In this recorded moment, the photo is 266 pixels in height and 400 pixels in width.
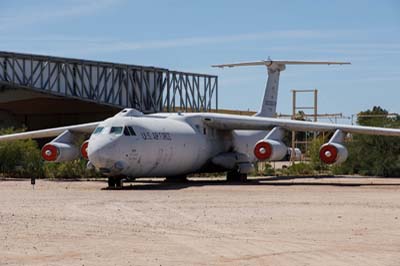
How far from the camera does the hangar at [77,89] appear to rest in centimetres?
5556

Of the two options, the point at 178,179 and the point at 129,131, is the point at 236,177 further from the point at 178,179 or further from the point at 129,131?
the point at 129,131

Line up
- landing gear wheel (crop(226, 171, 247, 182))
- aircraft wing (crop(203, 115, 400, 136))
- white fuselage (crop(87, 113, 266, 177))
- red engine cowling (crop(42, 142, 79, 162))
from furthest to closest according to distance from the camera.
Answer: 1. landing gear wheel (crop(226, 171, 247, 182))
2. red engine cowling (crop(42, 142, 79, 162))
3. aircraft wing (crop(203, 115, 400, 136))
4. white fuselage (crop(87, 113, 266, 177))

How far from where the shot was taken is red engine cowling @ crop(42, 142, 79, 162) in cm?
3538

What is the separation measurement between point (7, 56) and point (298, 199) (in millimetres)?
A: 34342

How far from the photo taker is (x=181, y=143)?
33.1 m

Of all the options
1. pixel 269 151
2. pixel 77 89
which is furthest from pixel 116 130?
pixel 77 89

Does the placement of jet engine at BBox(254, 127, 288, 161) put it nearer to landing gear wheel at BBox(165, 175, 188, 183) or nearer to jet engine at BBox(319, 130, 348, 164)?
jet engine at BBox(319, 130, 348, 164)

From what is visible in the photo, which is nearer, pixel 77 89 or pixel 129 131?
pixel 129 131

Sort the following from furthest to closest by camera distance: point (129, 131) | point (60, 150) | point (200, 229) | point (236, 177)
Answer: point (236, 177), point (60, 150), point (129, 131), point (200, 229)

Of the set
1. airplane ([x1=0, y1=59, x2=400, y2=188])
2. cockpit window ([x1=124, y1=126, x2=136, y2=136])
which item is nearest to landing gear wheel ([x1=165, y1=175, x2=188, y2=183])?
airplane ([x1=0, y1=59, x2=400, y2=188])

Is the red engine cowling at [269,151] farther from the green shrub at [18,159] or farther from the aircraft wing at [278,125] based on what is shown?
the green shrub at [18,159]

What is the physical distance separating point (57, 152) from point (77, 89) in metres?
24.0


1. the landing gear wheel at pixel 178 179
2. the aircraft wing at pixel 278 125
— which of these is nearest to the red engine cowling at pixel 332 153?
the aircraft wing at pixel 278 125

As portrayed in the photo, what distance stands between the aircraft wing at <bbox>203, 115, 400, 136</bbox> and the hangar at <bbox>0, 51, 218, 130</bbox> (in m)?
21.3
